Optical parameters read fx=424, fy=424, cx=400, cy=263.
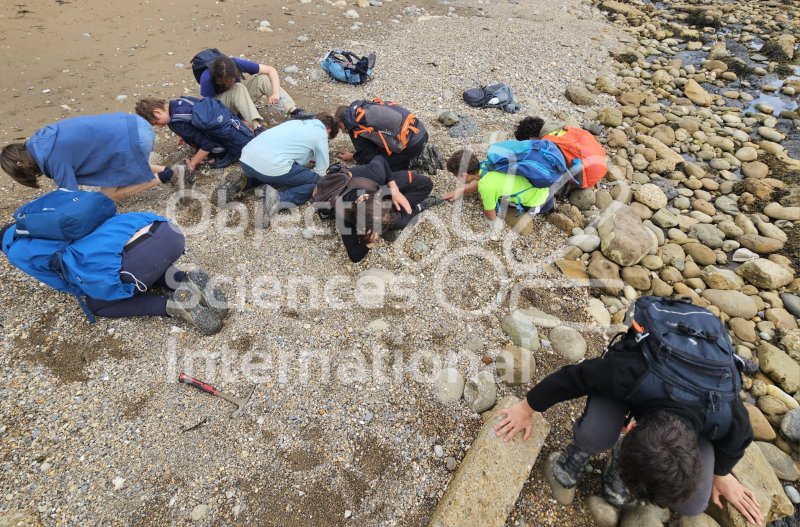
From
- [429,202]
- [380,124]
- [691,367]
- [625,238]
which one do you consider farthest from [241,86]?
[691,367]

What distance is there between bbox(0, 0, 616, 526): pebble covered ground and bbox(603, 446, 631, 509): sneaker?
21 centimetres

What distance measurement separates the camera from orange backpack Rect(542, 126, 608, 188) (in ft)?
16.3

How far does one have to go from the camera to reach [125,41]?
7.80 m

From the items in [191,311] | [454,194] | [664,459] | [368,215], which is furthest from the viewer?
[454,194]

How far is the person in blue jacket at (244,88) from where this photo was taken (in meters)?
5.33

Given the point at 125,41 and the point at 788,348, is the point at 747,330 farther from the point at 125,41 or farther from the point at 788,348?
the point at 125,41

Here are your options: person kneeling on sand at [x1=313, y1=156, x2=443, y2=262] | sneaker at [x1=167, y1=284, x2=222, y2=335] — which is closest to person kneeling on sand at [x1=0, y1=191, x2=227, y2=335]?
sneaker at [x1=167, y1=284, x2=222, y2=335]

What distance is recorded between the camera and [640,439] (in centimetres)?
201

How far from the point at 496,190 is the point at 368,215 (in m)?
1.64

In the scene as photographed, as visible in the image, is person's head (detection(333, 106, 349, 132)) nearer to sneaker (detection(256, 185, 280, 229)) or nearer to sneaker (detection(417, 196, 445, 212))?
sneaker (detection(256, 185, 280, 229))

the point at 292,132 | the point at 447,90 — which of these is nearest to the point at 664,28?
the point at 447,90

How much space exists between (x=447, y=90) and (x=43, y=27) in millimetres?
7526

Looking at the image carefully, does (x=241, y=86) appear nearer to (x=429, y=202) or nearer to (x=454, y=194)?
(x=429, y=202)

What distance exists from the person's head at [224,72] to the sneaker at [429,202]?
292 centimetres
